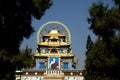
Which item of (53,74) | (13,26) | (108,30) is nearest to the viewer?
(13,26)

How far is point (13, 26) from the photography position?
78.2 ft

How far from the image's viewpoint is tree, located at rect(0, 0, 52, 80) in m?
23.4

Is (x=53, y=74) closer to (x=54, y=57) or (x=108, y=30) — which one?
(x=54, y=57)

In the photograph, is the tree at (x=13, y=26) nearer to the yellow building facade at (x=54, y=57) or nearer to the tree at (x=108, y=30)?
the tree at (x=108, y=30)

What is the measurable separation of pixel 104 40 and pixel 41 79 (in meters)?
54.9

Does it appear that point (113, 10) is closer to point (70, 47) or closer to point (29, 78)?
point (29, 78)

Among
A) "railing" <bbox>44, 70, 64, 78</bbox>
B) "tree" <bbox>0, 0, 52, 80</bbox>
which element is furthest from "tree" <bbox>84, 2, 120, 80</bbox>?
"railing" <bbox>44, 70, 64, 78</bbox>

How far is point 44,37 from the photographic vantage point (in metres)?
99.1

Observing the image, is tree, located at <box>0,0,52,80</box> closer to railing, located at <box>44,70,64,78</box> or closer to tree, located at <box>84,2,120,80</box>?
tree, located at <box>84,2,120,80</box>

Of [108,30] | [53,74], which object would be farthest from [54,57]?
[108,30]

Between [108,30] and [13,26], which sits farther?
[108,30]

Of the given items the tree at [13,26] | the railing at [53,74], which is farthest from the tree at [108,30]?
the railing at [53,74]

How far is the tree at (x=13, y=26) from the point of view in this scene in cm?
2338

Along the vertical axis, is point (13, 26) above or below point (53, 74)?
below
